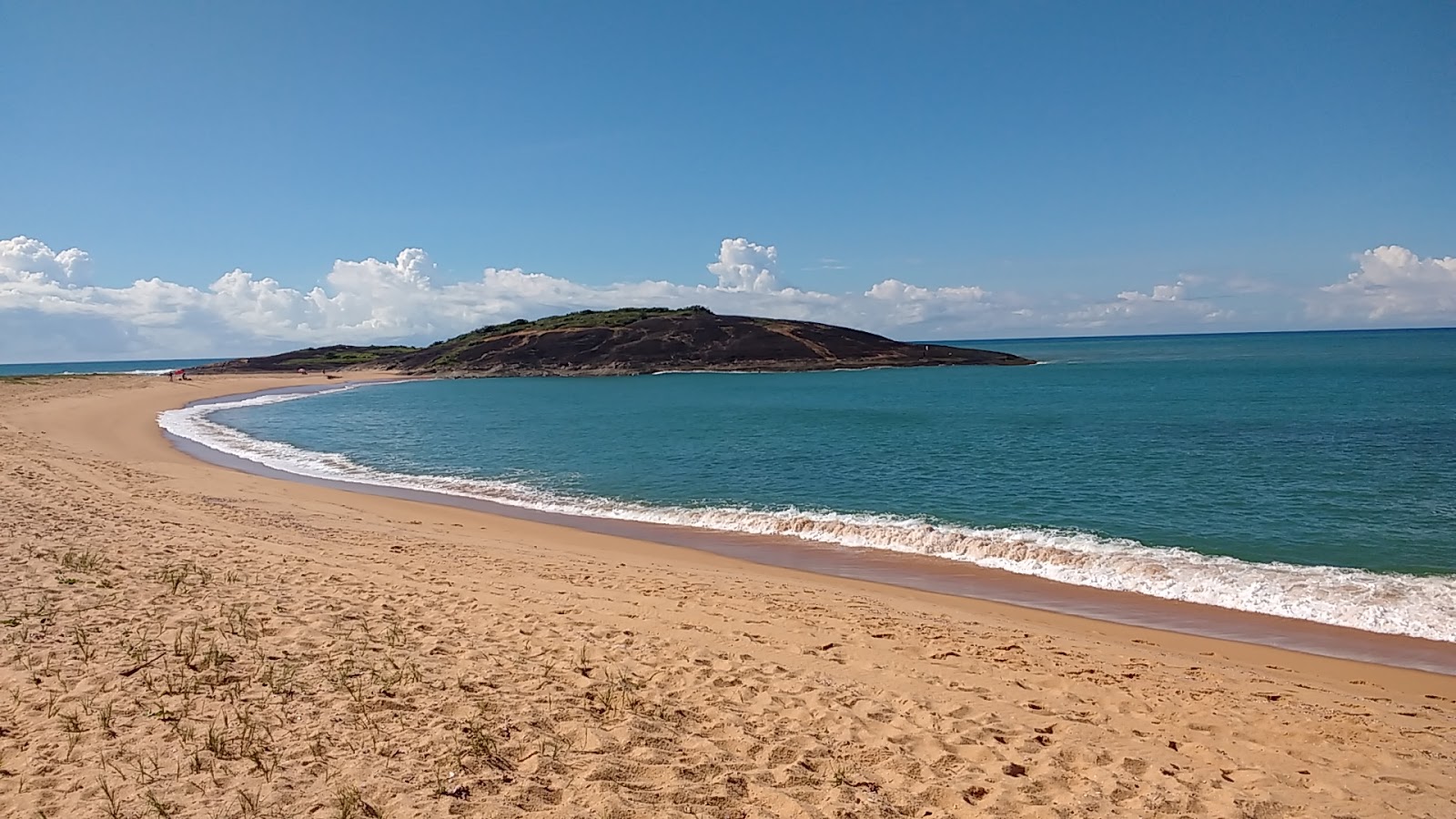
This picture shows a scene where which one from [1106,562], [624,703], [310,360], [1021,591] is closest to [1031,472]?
[1106,562]

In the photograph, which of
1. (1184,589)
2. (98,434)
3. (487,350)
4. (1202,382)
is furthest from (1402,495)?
(487,350)

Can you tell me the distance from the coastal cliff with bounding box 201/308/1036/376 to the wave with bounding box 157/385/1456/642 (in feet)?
260

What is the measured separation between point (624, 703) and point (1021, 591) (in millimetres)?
8413

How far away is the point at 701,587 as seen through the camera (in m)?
11.6

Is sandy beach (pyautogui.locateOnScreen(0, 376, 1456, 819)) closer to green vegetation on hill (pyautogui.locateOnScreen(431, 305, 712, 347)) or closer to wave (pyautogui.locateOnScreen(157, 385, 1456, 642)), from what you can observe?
wave (pyautogui.locateOnScreen(157, 385, 1456, 642))

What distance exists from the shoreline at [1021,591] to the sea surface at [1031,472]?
0.44 m

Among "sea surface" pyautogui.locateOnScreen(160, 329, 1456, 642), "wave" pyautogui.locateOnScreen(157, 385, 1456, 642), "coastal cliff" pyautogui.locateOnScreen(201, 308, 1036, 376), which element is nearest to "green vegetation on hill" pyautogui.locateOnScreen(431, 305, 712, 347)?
"coastal cliff" pyautogui.locateOnScreen(201, 308, 1036, 376)

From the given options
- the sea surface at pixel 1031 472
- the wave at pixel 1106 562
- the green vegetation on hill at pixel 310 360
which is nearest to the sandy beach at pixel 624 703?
the wave at pixel 1106 562

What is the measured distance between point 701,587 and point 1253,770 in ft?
23.5

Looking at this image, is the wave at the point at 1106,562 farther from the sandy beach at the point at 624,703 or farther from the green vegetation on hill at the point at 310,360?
the green vegetation on hill at the point at 310,360

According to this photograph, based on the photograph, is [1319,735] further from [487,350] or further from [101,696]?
[487,350]

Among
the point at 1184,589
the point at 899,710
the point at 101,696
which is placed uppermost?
the point at 101,696

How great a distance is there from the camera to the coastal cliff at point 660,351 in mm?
100750

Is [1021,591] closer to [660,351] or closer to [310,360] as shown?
[660,351]
